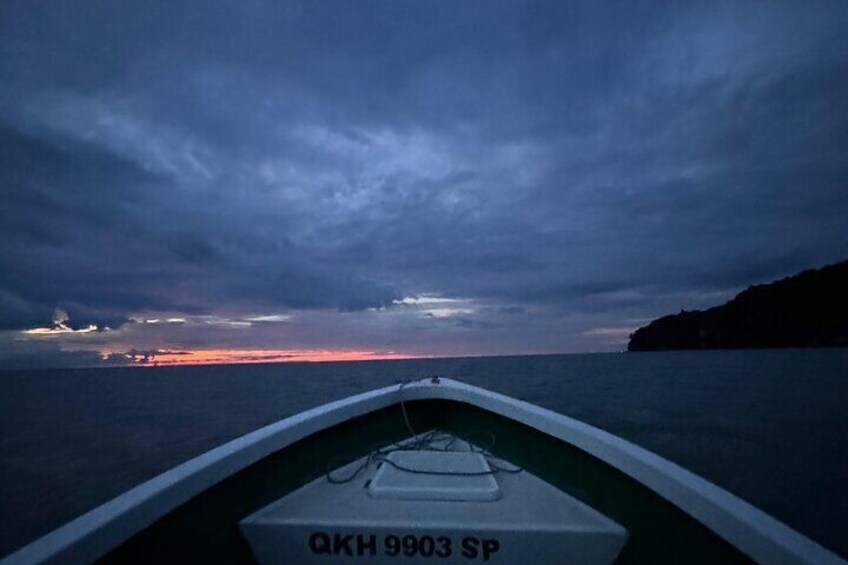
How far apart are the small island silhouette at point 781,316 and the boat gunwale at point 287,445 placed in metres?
168

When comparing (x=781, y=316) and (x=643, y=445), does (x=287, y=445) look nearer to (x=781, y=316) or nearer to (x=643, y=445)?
(x=643, y=445)

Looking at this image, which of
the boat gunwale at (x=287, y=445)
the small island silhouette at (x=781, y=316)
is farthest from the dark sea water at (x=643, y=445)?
the small island silhouette at (x=781, y=316)

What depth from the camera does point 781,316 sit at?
140m

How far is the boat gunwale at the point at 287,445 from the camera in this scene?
1762mm

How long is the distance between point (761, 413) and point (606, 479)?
1085 inches

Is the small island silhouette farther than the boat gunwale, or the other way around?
the small island silhouette

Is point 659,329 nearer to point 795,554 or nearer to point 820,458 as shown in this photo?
point 820,458

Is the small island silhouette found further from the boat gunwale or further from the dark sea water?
the boat gunwale

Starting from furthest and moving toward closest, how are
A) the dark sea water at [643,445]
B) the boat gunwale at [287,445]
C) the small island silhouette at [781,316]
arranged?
the small island silhouette at [781,316]
the dark sea water at [643,445]
the boat gunwale at [287,445]

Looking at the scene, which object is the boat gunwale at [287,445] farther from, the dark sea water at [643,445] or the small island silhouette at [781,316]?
the small island silhouette at [781,316]

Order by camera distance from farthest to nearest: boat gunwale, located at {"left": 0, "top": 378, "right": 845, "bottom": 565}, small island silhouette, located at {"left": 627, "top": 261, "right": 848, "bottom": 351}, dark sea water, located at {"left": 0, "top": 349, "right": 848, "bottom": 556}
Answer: small island silhouette, located at {"left": 627, "top": 261, "right": 848, "bottom": 351}, dark sea water, located at {"left": 0, "top": 349, "right": 848, "bottom": 556}, boat gunwale, located at {"left": 0, "top": 378, "right": 845, "bottom": 565}

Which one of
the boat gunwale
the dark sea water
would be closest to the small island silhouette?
the dark sea water

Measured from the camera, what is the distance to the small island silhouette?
416ft

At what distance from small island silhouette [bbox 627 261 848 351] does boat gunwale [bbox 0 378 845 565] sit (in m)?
168
